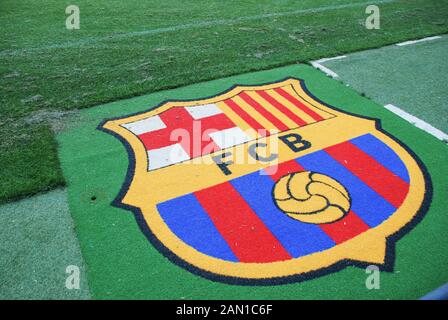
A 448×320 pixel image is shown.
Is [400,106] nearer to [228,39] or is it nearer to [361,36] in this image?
[361,36]

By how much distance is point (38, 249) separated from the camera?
2.92 meters

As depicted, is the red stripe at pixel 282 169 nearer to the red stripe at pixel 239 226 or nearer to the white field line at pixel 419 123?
the red stripe at pixel 239 226

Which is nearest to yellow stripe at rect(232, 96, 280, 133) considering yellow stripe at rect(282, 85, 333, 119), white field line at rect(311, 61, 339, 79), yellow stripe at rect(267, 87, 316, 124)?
yellow stripe at rect(267, 87, 316, 124)

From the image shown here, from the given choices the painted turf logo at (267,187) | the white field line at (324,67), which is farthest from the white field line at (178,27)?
the painted turf logo at (267,187)

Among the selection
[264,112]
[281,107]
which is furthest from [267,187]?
[281,107]

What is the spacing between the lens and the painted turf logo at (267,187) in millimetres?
2887

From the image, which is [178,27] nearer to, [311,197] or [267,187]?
[267,187]

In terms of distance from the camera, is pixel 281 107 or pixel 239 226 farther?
pixel 281 107

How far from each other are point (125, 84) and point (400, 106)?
12.2ft

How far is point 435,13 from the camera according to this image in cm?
808

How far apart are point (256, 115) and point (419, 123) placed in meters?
1.92

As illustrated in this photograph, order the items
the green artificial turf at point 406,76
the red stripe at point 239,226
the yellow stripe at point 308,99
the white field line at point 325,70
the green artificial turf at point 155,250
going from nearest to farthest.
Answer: the green artificial turf at point 155,250
the red stripe at point 239,226
the yellow stripe at point 308,99
the green artificial turf at point 406,76
the white field line at point 325,70

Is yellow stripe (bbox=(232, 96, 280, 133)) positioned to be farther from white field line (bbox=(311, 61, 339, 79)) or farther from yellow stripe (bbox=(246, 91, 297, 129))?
white field line (bbox=(311, 61, 339, 79))

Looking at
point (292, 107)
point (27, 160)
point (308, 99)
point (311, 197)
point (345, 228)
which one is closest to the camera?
point (345, 228)
